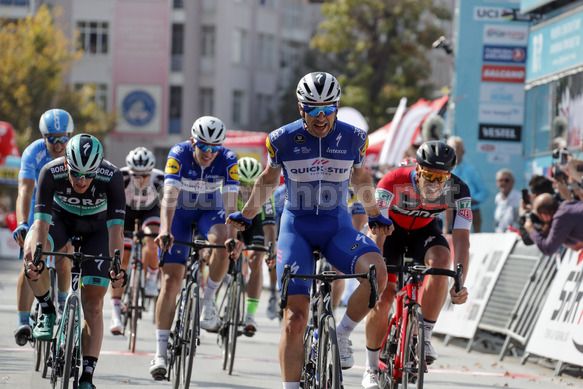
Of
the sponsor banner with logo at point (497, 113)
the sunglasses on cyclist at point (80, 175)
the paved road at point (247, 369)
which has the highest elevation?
the sponsor banner with logo at point (497, 113)

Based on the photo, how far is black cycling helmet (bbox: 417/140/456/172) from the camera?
34.6 ft

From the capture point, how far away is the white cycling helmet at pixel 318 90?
9.62 meters

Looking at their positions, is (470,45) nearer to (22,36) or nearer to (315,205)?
(315,205)

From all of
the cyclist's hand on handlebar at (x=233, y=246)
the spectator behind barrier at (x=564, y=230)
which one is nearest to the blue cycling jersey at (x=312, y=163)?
the cyclist's hand on handlebar at (x=233, y=246)

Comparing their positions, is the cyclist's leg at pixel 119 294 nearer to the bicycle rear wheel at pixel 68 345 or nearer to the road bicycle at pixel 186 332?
the road bicycle at pixel 186 332

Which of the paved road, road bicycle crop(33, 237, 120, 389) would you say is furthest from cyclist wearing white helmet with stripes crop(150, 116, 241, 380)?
road bicycle crop(33, 237, 120, 389)

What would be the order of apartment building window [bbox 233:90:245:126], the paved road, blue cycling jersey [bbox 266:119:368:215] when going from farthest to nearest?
apartment building window [bbox 233:90:245:126], the paved road, blue cycling jersey [bbox 266:119:368:215]

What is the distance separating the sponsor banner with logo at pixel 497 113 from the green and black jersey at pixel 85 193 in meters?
18.0

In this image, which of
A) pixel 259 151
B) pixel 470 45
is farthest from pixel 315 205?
pixel 259 151

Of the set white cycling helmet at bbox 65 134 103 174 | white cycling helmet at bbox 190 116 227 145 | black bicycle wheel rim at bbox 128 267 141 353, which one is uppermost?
white cycling helmet at bbox 190 116 227 145

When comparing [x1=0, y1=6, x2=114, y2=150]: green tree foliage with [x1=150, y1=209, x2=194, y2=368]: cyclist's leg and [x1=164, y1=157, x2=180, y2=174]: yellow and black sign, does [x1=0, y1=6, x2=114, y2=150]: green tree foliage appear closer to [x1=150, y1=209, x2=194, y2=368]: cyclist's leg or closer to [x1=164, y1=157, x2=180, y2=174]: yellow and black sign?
[x1=164, y1=157, x2=180, y2=174]: yellow and black sign

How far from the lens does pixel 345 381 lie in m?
13.0

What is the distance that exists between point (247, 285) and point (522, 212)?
3.83m

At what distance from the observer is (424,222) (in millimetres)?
11148
